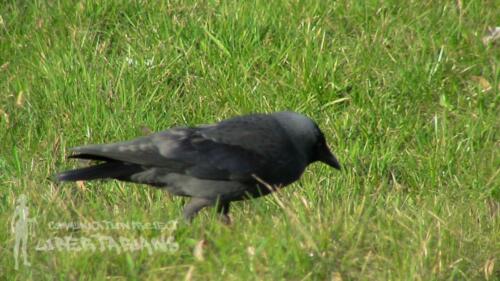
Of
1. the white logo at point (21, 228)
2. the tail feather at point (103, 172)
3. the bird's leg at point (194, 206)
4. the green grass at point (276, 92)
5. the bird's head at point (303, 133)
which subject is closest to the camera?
the white logo at point (21, 228)

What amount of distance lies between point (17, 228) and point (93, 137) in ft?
6.85

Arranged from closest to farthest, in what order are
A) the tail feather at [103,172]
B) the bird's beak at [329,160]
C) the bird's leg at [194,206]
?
the bird's leg at [194,206], the tail feather at [103,172], the bird's beak at [329,160]

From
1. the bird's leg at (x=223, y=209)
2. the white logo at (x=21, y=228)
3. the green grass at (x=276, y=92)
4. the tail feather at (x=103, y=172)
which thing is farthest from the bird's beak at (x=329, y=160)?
the white logo at (x=21, y=228)

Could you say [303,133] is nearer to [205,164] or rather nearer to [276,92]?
[205,164]

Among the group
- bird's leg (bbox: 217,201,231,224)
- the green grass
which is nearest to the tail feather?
the green grass

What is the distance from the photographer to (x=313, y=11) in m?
8.20

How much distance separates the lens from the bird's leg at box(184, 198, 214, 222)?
18.8ft

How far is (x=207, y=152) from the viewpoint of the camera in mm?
5949

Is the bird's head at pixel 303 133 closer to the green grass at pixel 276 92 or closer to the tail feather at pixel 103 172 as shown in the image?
the green grass at pixel 276 92

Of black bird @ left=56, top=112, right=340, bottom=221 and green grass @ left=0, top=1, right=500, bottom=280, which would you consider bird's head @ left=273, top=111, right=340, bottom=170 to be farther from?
green grass @ left=0, top=1, right=500, bottom=280

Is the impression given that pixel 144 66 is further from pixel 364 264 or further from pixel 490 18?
pixel 364 264

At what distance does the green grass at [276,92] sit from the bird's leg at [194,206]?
81 mm

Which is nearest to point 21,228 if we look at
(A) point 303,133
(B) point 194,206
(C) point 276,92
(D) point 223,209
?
(B) point 194,206

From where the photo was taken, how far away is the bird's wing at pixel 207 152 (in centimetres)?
588
